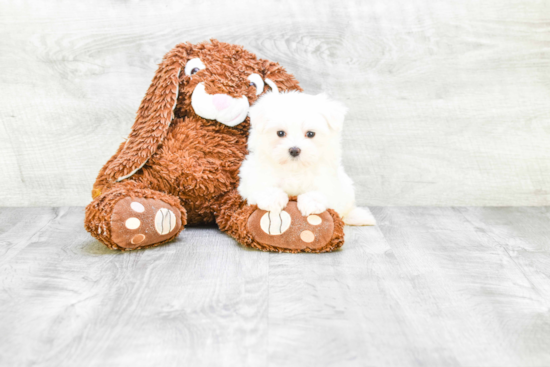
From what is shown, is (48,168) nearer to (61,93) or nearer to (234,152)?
(61,93)

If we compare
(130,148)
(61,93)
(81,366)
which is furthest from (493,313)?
(61,93)

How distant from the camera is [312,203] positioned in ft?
3.57

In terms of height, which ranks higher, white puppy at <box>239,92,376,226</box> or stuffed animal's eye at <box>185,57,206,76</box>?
stuffed animal's eye at <box>185,57,206,76</box>

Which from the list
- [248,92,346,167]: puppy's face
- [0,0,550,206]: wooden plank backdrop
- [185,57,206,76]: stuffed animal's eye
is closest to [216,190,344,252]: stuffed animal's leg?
[248,92,346,167]: puppy's face

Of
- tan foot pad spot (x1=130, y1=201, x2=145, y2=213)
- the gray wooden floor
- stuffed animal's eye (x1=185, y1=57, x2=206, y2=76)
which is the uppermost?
stuffed animal's eye (x1=185, y1=57, x2=206, y2=76)

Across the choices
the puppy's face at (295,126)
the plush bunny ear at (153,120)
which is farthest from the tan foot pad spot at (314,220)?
the plush bunny ear at (153,120)

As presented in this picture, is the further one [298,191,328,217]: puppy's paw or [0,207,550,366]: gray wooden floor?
[298,191,328,217]: puppy's paw

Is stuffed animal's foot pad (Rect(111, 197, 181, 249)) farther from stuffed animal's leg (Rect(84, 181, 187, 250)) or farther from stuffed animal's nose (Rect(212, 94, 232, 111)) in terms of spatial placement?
stuffed animal's nose (Rect(212, 94, 232, 111))

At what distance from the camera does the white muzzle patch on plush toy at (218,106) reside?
4.03 ft

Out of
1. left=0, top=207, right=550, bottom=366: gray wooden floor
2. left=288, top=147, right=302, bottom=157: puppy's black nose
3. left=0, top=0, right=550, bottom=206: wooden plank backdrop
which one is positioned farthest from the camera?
left=0, top=0, right=550, bottom=206: wooden plank backdrop

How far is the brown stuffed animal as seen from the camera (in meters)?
1.12

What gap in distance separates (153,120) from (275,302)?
60 cm

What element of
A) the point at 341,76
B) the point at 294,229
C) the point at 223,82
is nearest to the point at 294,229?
the point at 294,229

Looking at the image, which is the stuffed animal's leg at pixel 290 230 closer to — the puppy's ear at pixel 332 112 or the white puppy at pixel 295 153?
the white puppy at pixel 295 153
